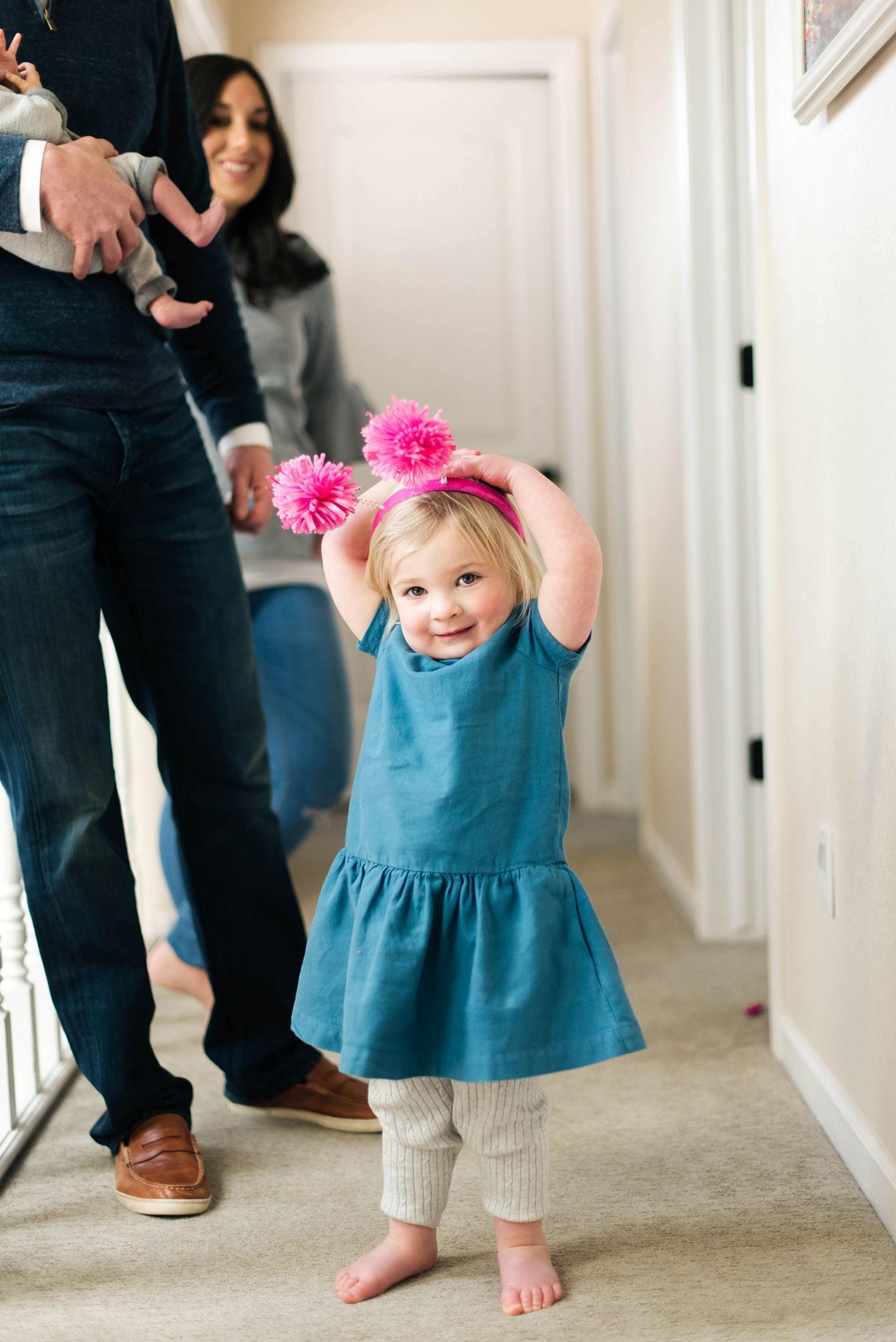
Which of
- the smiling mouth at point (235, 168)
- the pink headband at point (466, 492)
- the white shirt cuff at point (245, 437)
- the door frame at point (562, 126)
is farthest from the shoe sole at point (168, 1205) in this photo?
the door frame at point (562, 126)

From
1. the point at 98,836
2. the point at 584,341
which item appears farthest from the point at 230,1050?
the point at 584,341

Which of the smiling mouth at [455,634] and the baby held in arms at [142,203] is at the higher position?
the baby held in arms at [142,203]

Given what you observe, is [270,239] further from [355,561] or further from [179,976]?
[179,976]

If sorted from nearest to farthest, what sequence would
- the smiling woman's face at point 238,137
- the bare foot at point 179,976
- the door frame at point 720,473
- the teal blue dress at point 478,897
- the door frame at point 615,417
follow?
the teal blue dress at point 478,897 < the bare foot at point 179,976 < the smiling woman's face at point 238,137 < the door frame at point 720,473 < the door frame at point 615,417

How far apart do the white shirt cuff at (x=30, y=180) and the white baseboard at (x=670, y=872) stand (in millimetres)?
1616

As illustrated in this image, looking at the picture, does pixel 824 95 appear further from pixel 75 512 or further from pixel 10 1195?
pixel 10 1195

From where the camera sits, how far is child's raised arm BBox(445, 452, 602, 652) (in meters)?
0.95

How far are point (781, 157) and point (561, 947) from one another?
1.03 meters

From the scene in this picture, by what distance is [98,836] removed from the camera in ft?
3.75

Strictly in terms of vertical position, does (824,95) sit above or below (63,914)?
above

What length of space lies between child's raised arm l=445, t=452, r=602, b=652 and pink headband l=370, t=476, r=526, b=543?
2cm

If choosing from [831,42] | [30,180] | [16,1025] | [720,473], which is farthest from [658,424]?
[16,1025]

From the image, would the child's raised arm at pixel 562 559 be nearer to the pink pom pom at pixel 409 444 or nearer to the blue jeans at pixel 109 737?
the pink pom pom at pixel 409 444

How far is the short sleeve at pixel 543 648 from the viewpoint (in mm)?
963
